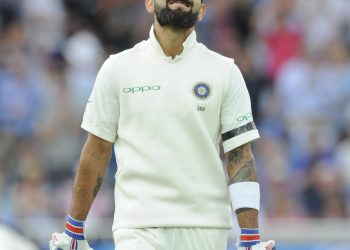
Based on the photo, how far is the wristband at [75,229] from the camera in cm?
701

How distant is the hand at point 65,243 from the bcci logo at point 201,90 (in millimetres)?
1078

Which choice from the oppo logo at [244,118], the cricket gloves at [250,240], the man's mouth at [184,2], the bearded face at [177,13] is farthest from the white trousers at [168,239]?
the man's mouth at [184,2]

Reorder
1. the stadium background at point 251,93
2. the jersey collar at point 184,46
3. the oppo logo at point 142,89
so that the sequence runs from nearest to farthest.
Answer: the oppo logo at point 142,89, the jersey collar at point 184,46, the stadium background at point 251,93

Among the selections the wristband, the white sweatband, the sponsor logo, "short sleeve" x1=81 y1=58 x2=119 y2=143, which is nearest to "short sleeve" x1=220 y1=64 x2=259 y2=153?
the sponsor logo

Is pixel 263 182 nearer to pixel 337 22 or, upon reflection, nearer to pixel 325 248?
pixel 325 248

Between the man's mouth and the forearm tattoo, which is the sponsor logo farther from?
the man's mouth

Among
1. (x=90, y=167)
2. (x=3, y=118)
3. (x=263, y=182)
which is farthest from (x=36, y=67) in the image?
(x=90, y=167)

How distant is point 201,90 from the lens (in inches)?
270

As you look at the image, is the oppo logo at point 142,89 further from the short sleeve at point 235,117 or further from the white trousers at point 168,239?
the white trousers at point 168,239

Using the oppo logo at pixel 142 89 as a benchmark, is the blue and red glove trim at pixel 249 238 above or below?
below

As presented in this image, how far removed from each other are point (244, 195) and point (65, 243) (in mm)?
1044

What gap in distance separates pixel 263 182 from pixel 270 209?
348 millimetres

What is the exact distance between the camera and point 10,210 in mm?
12570

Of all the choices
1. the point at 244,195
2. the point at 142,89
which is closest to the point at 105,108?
the point at 142,89
